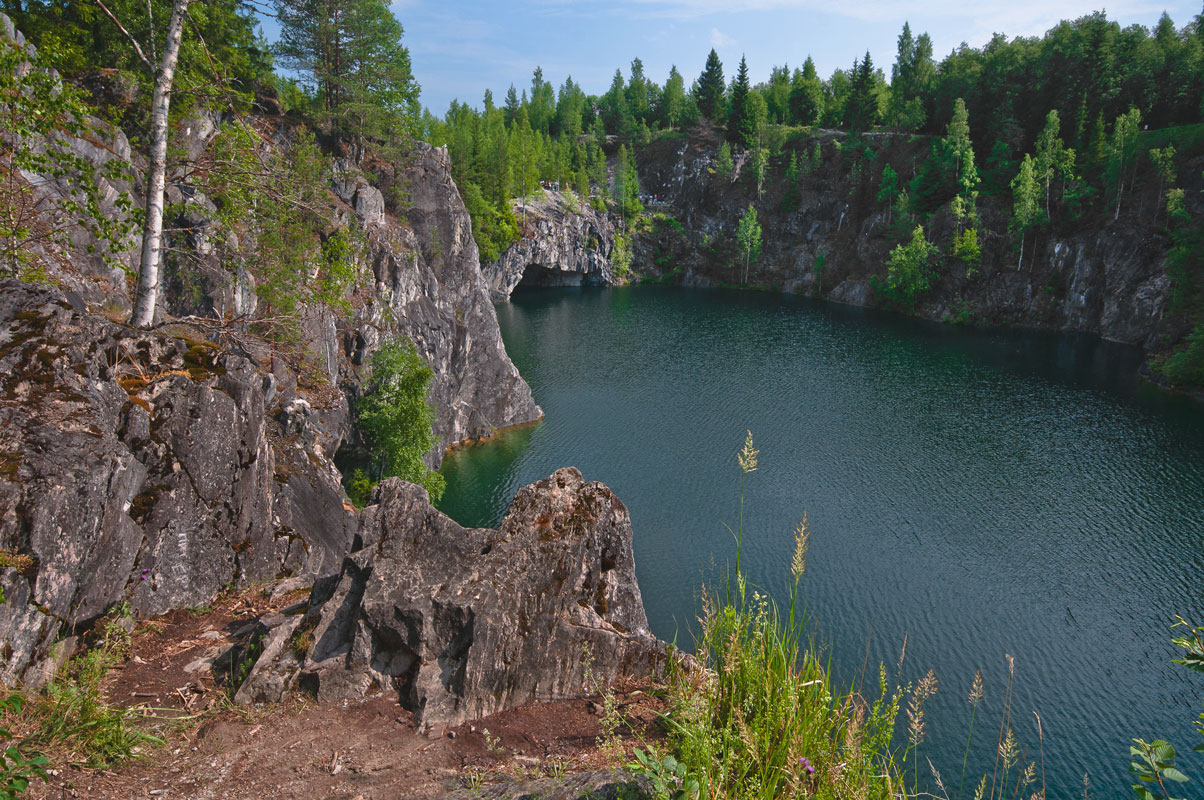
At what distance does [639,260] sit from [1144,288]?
72.5m

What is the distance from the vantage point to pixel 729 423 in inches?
1837

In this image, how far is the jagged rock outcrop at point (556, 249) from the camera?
96.4 m

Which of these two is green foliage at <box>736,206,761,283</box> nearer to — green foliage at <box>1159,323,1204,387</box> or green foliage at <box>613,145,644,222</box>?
green foliage at <box>613,145,644,222</box>

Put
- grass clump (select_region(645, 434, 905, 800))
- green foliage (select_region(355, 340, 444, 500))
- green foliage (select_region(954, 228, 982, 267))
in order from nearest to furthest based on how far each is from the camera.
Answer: grass clump (select_region(645, 434, 905, 800)) → green foliage (select_region(355, 340, 444, 500)) → green foliage (select_region(954, 228, 982, 267))

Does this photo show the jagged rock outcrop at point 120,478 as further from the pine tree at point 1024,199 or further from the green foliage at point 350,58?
the pine tree at point 1024,199

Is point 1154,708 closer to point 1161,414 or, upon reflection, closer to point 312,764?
point 312,764

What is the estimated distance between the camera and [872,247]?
98.6 meters

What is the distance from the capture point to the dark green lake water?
76.0ft

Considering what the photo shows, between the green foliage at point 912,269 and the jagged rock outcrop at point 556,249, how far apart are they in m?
46.3

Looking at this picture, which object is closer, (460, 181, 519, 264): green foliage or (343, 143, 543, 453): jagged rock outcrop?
(343, 143, 543, 453): jagged rock outcrop

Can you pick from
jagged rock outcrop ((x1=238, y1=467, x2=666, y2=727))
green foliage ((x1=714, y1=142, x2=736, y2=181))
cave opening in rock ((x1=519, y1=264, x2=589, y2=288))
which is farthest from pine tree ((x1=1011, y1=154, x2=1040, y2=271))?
jagged rock outcrop ((x1=238, y1=467, x2=666, y2=727))

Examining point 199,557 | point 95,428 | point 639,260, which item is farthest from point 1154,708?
point 639,260

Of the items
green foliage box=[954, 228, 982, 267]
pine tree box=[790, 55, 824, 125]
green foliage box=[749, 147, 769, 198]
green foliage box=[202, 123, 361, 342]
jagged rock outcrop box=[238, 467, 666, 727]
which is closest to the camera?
jagged rock outcrop box=[238, 467, 666, 727]

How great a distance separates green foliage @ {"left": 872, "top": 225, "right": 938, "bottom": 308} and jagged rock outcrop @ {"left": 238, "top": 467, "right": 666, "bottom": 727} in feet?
284
